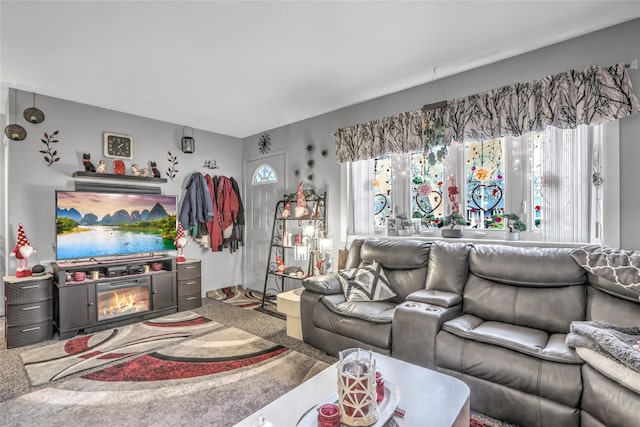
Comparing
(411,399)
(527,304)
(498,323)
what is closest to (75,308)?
(411,399)

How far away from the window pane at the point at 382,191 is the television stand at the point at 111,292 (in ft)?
8.49

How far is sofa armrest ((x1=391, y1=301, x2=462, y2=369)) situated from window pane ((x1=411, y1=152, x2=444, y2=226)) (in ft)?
3.75

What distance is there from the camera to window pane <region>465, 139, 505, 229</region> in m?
2.83

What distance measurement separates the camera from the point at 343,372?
1261mm

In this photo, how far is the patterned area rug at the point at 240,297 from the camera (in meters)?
4.28

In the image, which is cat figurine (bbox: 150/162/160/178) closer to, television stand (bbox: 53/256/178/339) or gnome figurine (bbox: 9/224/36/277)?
television stand (bbox: 53/256/178/339)

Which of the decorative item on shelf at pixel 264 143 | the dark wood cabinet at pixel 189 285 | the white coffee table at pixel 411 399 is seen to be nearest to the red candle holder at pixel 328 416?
the white coffee table at pixel 411 399

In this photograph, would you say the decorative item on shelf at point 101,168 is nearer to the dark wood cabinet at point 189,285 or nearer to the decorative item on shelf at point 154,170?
the decorative item on shelf at point 154,170

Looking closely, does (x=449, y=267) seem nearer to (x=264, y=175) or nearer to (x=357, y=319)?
(x=357, y=319)

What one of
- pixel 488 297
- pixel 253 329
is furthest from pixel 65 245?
pixel 488 297

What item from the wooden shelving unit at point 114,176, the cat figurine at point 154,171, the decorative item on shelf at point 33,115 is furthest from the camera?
the cat figurine at point 154,171

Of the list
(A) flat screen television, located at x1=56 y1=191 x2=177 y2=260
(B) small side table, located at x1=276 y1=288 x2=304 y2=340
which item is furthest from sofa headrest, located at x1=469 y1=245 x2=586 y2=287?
(A) flat screen television, located at x1=56 y1=191 x2=177 y2=260

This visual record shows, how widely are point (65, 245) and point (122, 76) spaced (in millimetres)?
1878

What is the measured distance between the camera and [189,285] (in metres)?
4.11
